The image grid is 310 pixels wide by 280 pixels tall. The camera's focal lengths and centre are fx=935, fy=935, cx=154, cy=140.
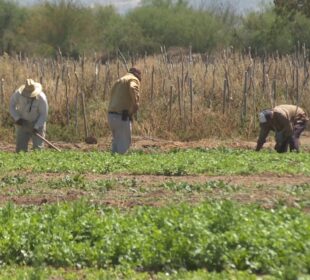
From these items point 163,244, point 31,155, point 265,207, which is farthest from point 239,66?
point 163,244

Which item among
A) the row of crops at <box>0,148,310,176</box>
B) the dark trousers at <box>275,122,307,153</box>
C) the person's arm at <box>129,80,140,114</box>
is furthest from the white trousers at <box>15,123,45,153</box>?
the dark trousers at <box>275,122,307,153</box>

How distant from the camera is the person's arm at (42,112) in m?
18.9

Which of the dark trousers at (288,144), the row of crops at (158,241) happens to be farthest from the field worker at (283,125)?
the row of crops at (158,241)

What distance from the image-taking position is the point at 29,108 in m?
19.1

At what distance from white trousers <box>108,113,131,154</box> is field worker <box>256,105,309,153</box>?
2.67 metres

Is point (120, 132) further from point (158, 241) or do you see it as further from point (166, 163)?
point (158, 241)

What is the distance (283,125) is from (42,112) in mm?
4867

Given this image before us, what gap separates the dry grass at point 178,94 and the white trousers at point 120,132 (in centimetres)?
623

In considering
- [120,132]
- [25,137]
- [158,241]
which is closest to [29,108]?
[25,137]

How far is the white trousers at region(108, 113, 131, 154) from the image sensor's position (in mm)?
18984

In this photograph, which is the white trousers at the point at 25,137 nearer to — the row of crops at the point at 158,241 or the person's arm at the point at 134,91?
the person's arm at the point at 134,91

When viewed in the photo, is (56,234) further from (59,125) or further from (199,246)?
(59,125)

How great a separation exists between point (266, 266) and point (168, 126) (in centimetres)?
1751

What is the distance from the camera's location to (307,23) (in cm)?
4872
